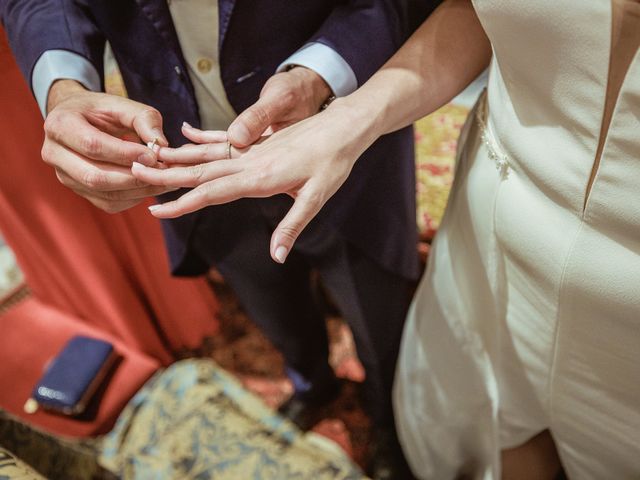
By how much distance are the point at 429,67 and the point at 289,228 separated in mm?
304

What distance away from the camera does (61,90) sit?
2.39 ft

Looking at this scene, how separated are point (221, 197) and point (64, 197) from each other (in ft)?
2.44

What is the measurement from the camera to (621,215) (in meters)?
0.52

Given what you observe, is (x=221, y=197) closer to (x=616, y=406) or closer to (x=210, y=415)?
(x=616, y=406)

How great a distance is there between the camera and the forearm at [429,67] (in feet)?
2.20

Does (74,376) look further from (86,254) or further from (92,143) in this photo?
(92,143)

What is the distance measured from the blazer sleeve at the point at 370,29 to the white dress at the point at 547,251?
5.7 inches

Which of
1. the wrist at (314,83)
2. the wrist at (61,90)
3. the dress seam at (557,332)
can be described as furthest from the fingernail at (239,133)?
the dress seam at (557,332)

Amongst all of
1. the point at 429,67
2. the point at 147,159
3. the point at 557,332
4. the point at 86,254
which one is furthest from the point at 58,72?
the point at 557,332

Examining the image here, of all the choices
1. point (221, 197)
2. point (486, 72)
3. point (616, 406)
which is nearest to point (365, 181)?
point (486, 72)

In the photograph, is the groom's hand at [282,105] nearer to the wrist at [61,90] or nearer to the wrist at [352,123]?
the wrist at [352,123]

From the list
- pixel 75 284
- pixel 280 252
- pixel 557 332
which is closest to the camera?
pixel 280 252

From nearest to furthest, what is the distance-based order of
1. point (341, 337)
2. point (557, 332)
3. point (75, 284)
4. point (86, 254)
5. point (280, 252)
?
point (280, 252) < point (557, 332) < point (86, 254) < point (75, 284) < point (341, 337)

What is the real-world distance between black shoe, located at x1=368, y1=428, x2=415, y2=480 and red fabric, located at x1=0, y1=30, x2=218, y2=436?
24.5 inches
